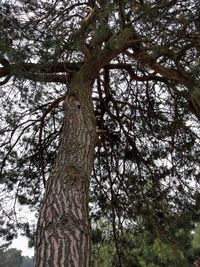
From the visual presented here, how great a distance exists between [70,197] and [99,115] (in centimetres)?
242

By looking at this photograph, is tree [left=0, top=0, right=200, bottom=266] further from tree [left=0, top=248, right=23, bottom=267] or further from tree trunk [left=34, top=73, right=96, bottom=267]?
tree [left=0, top=248, right=23, bottom=267]

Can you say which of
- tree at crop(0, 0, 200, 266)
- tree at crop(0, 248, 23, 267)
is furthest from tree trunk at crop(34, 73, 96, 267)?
tree at crop(0, 248, 23, 267)

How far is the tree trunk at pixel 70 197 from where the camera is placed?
241 cm

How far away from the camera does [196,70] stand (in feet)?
9.39

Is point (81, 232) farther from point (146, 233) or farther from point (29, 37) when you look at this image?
point (146, 233)

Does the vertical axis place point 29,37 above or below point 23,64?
above

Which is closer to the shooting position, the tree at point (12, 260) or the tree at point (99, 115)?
the tree at point (99, 115)

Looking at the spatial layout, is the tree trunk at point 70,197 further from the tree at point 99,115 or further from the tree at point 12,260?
the tree at point 12,260

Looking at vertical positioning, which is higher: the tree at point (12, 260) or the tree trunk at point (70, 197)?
the tree at point (12, 260)

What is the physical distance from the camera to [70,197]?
2809 mm

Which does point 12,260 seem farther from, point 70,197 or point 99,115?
point 70,197

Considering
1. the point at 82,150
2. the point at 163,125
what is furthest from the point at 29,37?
the point at 163,125

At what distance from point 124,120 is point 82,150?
7.27ft

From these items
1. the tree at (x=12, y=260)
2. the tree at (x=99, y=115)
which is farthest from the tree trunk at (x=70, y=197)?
the tree at (x=12, y=260)
